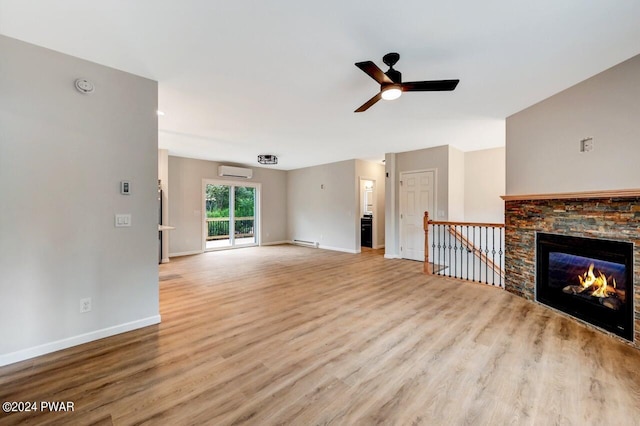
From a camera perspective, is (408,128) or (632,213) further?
(408,128)

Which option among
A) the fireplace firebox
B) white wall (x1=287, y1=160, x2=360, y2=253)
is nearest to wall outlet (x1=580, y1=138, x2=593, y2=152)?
the fireplace firebox

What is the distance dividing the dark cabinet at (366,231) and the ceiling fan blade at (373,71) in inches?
232

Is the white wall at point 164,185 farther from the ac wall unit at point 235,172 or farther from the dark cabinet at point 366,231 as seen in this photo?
the dark cabinet at point 366,231

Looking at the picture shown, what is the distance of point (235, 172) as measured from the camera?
299 inches

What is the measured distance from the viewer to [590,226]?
279 centimetres

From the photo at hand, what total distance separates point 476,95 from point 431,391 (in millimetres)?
3173

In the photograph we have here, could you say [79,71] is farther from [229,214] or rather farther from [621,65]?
[229,214]

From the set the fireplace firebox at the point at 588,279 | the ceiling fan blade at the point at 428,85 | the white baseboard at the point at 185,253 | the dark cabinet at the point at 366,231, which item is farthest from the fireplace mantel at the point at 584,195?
the white baseboard at the point at 185,253

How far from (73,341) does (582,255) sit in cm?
520

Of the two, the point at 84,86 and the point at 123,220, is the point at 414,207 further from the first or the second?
the point at 84,86

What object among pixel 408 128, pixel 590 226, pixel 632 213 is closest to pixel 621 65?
pixel 632 213

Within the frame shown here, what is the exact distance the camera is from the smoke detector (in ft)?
7.73

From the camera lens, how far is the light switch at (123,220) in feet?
8.41

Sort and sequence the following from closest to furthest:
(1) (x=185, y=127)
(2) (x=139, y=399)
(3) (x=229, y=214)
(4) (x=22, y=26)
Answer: (2) (x=139, y=399) → (4) (x=22, y=26) → (1) (x=185, y=127) → (3) (x=229, y=214)
